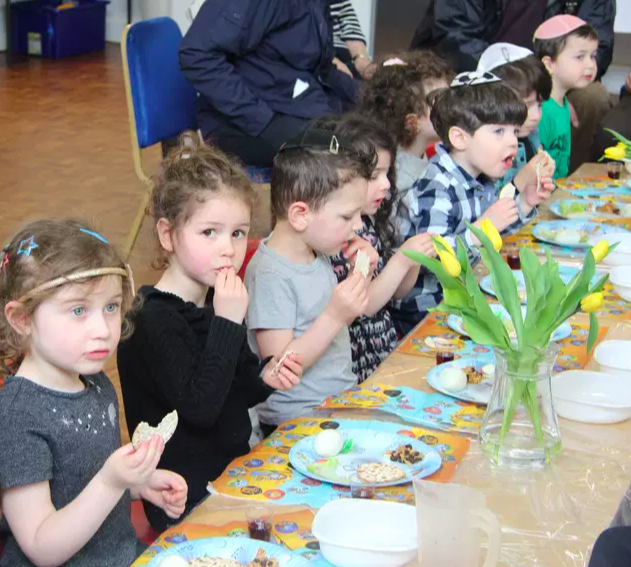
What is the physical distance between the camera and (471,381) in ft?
6.23

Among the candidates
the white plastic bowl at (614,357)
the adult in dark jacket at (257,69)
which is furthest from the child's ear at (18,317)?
the adult in dark jacket at (257,69)

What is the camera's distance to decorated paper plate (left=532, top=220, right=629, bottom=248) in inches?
111

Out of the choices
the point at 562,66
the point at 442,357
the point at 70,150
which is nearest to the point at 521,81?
the point at 562,66

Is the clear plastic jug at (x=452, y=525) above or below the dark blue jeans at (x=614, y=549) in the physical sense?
below

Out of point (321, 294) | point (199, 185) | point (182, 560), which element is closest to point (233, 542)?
point (182, 560)

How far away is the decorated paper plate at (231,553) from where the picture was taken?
1.30 m

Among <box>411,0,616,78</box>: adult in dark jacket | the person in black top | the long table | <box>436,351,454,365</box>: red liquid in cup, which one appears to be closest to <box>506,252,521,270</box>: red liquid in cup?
<box>436,351,454,365</box>: red liquid in cup

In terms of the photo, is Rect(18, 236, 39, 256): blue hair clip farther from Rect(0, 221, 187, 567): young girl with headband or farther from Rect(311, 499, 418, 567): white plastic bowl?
Rect(311, 499, 418, 567): white plastic bowl

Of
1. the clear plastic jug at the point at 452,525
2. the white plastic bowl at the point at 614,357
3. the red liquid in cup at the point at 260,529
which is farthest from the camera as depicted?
the white plastic bowl at the point at 614,357

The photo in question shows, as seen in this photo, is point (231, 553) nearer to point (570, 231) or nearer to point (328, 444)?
point (328, 444)

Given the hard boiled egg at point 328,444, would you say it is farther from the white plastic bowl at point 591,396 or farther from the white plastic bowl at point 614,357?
the white plastic bowl at point 614,357

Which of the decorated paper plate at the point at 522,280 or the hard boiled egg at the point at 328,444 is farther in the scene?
the decorated paper plate at the point at 522,280

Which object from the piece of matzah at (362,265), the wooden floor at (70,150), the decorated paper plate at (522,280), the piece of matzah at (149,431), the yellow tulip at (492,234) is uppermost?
the yellow tulip at (492,234)

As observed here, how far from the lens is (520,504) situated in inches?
58.5
